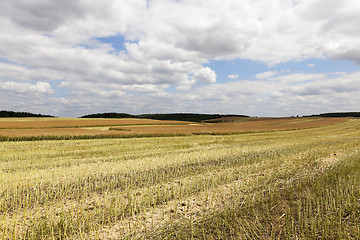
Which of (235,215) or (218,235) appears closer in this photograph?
(218,235)

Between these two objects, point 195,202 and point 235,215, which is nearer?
point 235,215

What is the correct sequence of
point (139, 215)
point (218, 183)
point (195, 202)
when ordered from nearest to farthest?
point (139, 215), point (195, 202), point (218, 183)

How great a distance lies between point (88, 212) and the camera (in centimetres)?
642

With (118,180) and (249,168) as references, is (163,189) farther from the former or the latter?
(249,168)

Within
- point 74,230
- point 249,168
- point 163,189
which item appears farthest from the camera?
point 249,168

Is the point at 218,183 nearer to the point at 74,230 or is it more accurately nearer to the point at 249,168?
the point at 249,168

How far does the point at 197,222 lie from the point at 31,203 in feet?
19.6

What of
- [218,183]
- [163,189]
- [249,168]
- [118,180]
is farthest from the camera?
[249,168]

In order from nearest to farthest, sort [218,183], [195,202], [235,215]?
1. [235,215]
2. [195,202]
3. [218,183]

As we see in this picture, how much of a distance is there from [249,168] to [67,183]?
9.22 m

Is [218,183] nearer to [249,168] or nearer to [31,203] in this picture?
[249,168]

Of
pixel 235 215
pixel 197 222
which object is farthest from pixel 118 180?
pixel 235 215

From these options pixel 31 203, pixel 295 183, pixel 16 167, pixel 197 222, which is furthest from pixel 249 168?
pixel 16 167

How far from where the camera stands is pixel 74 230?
5.41 m
